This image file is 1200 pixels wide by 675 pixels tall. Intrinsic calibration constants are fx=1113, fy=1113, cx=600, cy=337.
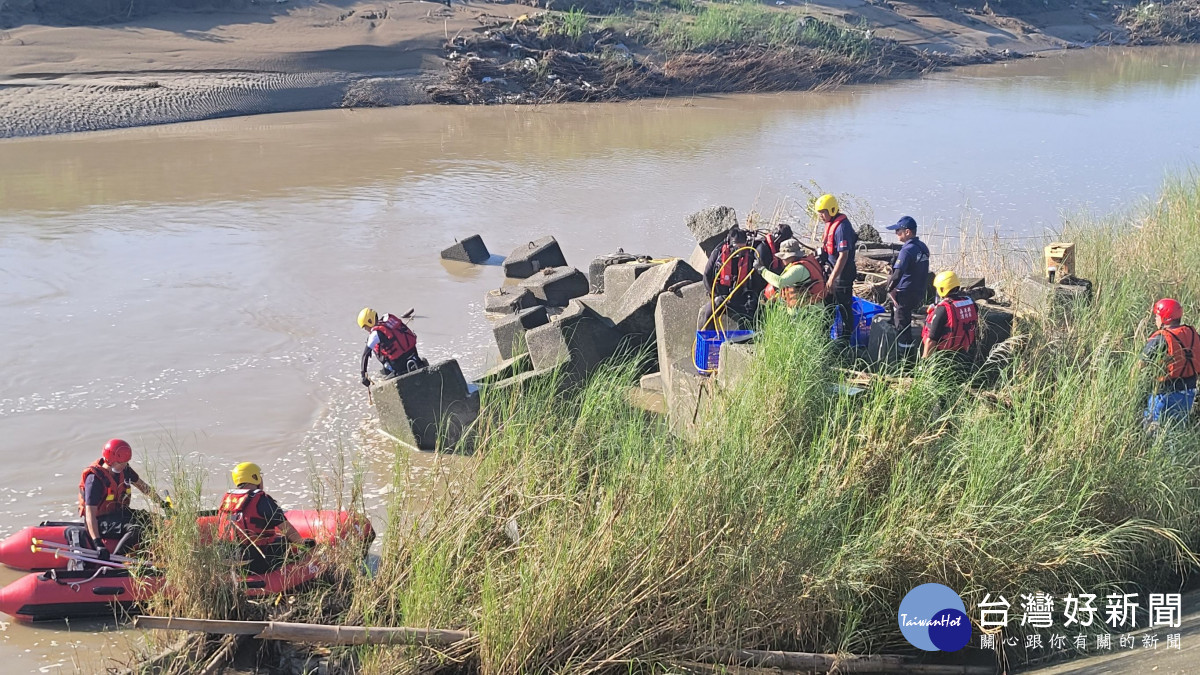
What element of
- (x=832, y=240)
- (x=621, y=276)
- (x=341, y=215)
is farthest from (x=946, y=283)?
(x=341, y=215)

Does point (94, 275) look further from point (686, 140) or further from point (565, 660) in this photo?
point (686, 140)

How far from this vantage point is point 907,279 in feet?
30.9

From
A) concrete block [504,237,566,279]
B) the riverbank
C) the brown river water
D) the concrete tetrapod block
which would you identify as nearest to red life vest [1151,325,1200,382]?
the concrete tetrapod block

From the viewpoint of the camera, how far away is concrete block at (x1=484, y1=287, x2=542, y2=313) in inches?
499

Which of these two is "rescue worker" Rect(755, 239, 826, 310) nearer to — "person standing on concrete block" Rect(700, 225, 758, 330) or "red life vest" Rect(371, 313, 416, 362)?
"person standing on concrete block" Rect(700, 225, 758, 330)

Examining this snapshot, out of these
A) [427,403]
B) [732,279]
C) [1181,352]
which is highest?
[732,279]

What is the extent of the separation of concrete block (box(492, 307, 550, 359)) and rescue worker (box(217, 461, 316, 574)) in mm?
4006

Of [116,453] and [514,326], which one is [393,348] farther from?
[116,453]

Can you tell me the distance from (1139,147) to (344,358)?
1883cm

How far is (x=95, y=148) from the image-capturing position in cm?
2250

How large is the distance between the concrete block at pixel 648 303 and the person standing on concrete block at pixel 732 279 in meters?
0.97

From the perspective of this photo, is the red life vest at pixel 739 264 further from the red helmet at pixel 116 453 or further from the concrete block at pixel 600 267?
the red helmet at pixel 116 453

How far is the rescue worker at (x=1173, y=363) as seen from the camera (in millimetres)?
7750

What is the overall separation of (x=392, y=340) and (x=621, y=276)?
3.00 meters
